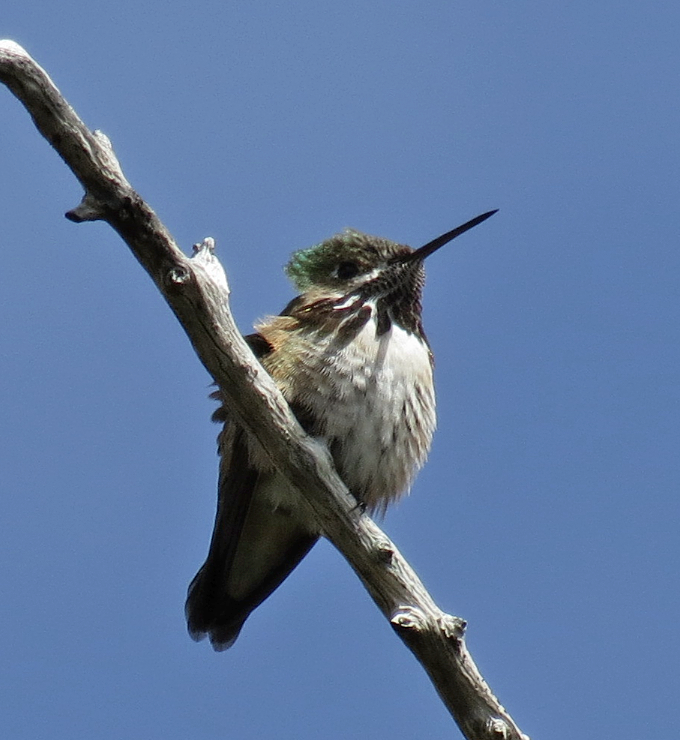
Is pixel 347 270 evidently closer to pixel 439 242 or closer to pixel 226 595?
pixel 439 242

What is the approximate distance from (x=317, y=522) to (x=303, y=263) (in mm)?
2176

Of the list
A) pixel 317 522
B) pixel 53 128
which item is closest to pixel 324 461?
pixel 317 522

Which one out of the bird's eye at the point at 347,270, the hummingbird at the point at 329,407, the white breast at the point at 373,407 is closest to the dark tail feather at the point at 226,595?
the hummingbird at the point at 329,407

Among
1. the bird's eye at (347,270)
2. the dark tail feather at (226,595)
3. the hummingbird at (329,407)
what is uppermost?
the bird's eye at (347,270)

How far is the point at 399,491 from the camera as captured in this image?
6.83m

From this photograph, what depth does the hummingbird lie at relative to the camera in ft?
20.7

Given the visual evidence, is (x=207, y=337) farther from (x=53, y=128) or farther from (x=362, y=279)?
(x=362, y=279)

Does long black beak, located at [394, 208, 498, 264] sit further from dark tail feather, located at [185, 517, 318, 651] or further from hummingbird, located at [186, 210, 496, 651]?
dark tail feather, located at [185, 517, 318, 651]

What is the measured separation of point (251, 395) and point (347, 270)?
211cm

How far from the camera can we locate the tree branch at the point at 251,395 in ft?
16.0

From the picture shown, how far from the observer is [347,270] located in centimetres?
735

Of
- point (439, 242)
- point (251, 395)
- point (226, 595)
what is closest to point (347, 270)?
point (439, 242)

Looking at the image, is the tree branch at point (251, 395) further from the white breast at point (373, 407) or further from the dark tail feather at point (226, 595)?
the dark tail feather at point (226, 595)

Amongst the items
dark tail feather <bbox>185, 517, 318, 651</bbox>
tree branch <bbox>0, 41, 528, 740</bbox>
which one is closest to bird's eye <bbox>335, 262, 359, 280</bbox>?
dark tail feather <bbox>185, 517, 318, 651</bbox>
